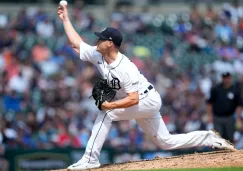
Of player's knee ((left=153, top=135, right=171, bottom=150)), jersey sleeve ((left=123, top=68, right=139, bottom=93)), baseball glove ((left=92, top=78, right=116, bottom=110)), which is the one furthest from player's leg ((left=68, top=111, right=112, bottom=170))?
player's knee ((left=153, top=135, right=171, bottom=150))

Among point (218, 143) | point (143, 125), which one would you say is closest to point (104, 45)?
point (143, 125)

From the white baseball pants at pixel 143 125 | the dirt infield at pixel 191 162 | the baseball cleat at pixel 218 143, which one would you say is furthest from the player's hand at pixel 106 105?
the baseball cleat at pixel 218 143

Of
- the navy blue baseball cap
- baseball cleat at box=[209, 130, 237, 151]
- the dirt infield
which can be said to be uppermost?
the navy blue baseball cap

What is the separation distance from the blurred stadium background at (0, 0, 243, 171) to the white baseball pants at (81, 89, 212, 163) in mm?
4684

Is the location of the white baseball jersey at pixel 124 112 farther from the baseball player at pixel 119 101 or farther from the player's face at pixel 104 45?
the player's face at pixel 104 45

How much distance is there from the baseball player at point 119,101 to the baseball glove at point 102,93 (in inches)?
3.1

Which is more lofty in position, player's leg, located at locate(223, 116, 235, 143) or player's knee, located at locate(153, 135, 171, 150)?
player's knee, located at locate(153, 135, 171, 150)

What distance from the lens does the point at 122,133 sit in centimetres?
1780

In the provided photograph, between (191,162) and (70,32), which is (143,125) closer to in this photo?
(191,162)

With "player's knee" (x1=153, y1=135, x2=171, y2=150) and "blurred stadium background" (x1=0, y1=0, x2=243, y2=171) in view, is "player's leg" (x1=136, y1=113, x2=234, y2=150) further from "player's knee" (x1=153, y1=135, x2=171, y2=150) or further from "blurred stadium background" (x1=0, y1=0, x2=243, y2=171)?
"blurred stadium background" (x1=0, y1=0, x2=243, y2=171)

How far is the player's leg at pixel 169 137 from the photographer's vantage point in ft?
34.8

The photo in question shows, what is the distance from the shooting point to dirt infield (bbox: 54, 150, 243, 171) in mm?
10391

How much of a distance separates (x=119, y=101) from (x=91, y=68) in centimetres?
976

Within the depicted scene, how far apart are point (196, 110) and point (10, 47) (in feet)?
17.2
